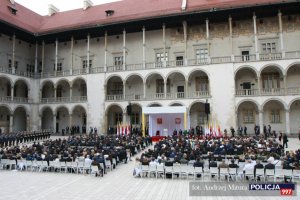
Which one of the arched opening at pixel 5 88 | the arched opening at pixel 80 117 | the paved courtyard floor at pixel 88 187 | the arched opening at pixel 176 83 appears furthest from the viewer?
the arched opening at pixel 80 117

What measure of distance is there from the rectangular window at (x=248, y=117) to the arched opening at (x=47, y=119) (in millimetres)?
26879

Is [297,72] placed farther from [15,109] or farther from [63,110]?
[15,109]

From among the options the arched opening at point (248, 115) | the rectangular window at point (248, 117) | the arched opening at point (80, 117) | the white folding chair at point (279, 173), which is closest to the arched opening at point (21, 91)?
the arched opening at point (80, 117)

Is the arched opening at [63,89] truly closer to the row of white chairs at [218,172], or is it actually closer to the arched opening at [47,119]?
the arched opening at [47,119]

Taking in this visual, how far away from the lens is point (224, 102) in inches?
1195

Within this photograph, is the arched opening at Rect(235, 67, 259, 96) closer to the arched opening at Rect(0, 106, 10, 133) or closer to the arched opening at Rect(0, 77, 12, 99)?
the arched opening at Rect(0, 77, 12, 99)

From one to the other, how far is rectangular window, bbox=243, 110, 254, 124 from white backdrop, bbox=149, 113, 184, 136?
26.8 ft

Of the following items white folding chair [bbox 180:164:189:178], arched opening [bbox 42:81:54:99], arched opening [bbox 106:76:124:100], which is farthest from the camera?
arched opening [bbox 42:81:54:99]

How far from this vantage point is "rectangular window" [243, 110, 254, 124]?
1246 inches

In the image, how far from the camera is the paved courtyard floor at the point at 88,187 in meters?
9.66

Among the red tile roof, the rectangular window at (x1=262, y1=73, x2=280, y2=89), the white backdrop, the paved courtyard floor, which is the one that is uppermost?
the red tile roof

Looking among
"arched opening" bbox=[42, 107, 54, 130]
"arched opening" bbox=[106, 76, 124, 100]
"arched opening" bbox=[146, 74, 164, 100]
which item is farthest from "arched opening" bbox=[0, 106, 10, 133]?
"arched opening" bbox=[146, 74, 164, 100]

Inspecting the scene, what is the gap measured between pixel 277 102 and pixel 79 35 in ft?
87.8

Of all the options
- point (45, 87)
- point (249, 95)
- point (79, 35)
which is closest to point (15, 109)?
point (45, 87)
